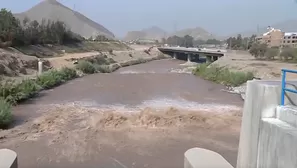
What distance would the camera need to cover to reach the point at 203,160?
325 inches

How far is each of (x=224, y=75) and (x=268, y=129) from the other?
29.1 metres

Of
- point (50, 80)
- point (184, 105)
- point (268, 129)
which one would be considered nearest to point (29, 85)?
point (50, 80)

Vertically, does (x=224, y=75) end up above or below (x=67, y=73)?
below

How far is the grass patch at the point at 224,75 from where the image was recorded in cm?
3094

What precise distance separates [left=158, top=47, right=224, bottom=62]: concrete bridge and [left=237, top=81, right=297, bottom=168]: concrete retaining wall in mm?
51309

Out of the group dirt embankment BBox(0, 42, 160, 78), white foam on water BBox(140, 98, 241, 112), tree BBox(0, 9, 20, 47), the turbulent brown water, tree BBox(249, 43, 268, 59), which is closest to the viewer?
white foam on water BBox(140, 98, 241, 112)

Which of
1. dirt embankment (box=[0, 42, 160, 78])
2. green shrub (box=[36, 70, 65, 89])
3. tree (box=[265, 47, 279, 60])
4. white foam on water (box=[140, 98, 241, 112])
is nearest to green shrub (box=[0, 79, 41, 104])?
green shrub (box=[36, 70, 65, 89])

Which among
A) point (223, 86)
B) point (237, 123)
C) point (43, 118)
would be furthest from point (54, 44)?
point (237, 123)

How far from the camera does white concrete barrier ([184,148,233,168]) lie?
26.2 ft

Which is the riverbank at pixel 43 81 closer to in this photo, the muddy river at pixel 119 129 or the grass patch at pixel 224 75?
the muddy river at pixel 119 129

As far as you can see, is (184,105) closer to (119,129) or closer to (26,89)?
(119,129)

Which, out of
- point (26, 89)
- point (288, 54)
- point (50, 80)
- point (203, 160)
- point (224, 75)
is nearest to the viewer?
point (203, 160)

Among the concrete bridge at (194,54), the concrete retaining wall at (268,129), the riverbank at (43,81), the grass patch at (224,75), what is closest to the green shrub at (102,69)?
the riverbank at (43,81)

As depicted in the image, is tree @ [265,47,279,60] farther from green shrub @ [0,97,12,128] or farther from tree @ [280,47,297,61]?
green shrub @ [0,97,12,128]
